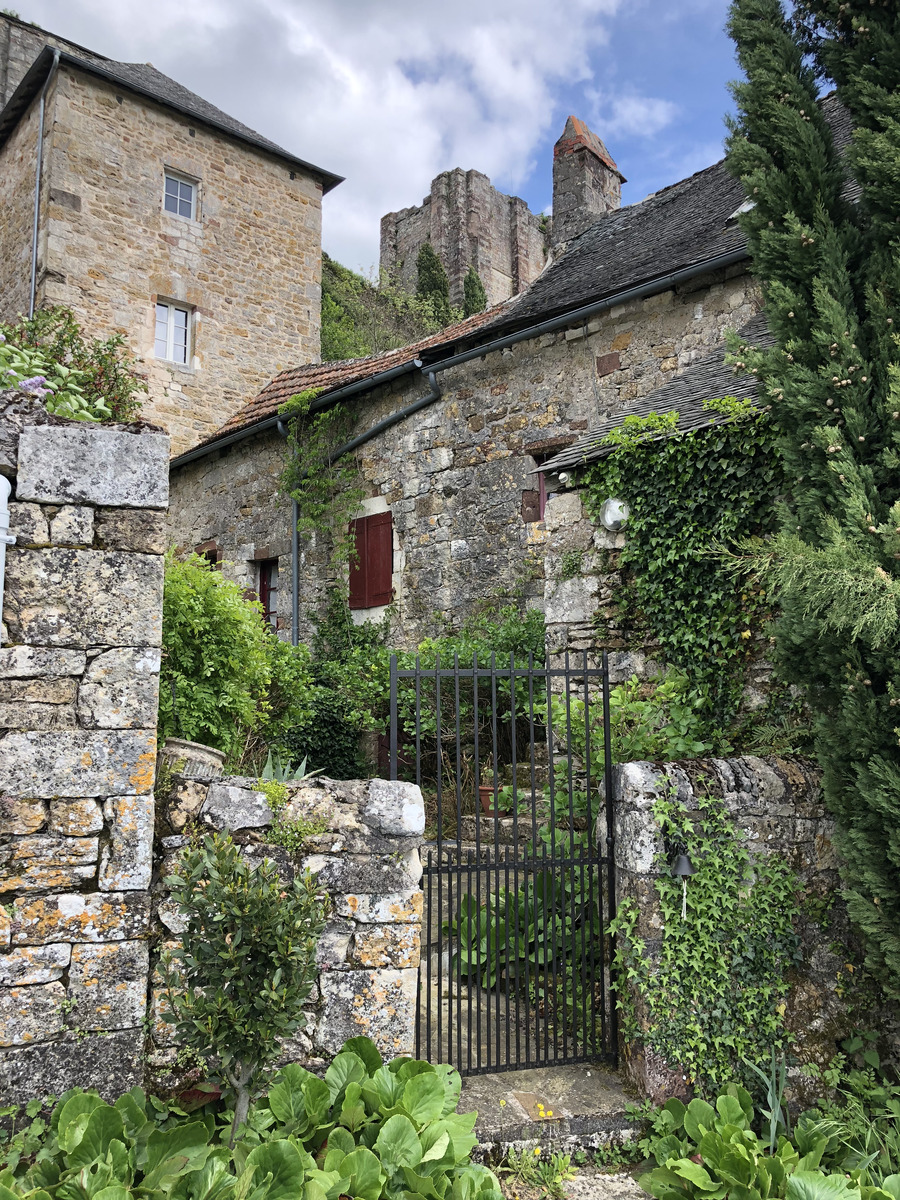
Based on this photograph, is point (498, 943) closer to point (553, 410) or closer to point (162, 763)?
point (162, 763)

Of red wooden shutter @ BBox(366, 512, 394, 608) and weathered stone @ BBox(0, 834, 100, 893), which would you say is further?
red wooden shutter @ BBox(366, 512, 394, 608)

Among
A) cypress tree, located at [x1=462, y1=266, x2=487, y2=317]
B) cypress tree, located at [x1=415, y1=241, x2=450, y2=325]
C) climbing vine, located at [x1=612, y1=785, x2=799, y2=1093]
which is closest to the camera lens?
climbing vine, located at [x1=612, y1=785, x2=799, y2=1093]

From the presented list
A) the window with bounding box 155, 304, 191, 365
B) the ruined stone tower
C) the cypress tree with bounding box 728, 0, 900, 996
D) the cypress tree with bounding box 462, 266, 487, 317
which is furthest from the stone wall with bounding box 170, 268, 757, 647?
the ruined stone tower

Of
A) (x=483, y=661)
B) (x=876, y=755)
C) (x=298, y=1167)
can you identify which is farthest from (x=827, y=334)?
(x=483, y=661)

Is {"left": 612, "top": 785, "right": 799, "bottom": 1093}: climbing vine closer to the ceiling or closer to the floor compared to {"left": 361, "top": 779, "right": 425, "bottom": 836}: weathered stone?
closer to the floor

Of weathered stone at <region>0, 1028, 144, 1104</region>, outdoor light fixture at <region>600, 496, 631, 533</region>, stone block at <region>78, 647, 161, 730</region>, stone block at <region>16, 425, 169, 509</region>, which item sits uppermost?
outdoor light fixture at <region>600, 496, 631, 533</region>

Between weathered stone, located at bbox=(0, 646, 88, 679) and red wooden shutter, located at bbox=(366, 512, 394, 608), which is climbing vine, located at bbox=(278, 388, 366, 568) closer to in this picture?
red wooden shutter, located at bbox=(366, 512, 394, 608)

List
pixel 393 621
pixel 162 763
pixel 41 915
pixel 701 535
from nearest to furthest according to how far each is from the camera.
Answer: pixel 41 915, pixel 162 763, pixel 701 535, pixel 393 621

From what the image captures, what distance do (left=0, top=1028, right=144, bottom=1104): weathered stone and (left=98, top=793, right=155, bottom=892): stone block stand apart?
488 millimetres

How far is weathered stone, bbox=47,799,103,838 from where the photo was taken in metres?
2.75

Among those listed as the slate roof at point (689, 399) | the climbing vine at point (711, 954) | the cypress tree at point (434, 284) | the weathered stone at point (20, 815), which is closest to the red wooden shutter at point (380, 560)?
the slate roof at point (689, 399)

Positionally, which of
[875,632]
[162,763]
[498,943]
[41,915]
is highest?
[875,632]

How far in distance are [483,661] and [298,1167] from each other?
511 centimetres

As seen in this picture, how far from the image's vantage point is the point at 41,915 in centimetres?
270
